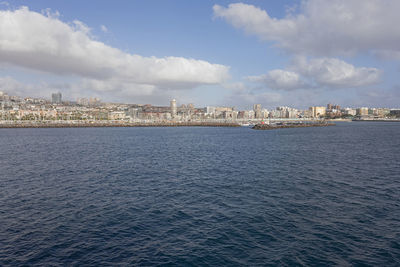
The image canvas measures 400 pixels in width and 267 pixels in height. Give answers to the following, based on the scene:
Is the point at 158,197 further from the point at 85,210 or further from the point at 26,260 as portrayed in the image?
the point at 26,260

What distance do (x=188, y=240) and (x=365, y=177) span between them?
823 inches

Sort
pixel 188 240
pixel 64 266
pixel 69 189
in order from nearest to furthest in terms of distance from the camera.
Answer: pixel 64 266 < pixel 188 240 < pixel 69 189

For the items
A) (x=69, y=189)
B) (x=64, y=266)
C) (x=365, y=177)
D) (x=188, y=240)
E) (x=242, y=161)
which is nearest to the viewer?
(x=64, y=266)

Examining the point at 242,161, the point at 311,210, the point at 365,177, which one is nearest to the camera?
the point at 311,210

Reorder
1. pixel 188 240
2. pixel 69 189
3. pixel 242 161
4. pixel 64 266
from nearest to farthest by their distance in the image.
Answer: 1. pixel 64 266
2. pixel 188 240
3. pixel 69 189
4. pixel 242 161

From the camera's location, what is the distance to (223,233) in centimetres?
1362

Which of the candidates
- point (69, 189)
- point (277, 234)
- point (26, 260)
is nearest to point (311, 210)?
point (277, 234)

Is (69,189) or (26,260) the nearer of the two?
(26,260)

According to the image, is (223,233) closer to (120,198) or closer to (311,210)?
(311,210)

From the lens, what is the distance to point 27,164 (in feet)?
107

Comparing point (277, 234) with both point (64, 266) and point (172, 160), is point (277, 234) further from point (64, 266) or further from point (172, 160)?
point (172, 160)

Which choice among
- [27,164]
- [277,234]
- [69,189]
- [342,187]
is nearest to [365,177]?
[342,187]

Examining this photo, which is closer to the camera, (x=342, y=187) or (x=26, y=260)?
(x=26, y=260)

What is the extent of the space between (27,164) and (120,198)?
2070 centimetres
